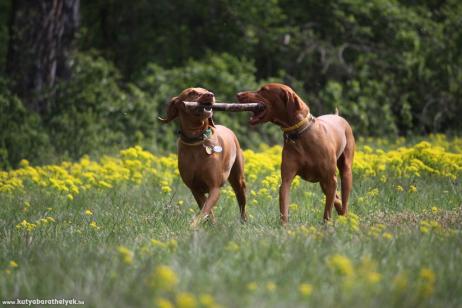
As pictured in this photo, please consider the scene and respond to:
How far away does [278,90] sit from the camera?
6395 mm

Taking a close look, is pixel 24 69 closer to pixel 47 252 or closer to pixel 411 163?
pixel 411 163

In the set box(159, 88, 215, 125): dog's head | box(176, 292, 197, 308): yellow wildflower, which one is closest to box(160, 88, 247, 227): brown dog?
box(159, 88, 215, 125): dog's head

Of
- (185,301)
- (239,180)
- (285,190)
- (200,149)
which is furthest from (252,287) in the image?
(239,180)

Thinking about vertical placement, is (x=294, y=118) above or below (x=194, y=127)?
above

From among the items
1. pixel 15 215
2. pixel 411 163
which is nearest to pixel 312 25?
pixel 411 163

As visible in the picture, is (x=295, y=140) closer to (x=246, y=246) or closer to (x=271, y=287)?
(x=246, y=246)

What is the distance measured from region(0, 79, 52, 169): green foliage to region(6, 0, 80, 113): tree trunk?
870mm

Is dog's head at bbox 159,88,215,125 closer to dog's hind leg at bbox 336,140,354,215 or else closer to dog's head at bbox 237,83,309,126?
dog's head at bbox 237,83,309,126

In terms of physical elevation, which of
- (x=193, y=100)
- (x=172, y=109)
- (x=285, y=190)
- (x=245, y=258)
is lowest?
(x=285, y=190)

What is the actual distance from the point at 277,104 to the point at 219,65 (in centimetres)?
899

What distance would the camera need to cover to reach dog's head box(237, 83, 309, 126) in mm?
6379

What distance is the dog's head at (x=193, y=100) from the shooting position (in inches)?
259

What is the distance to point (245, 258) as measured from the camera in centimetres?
451

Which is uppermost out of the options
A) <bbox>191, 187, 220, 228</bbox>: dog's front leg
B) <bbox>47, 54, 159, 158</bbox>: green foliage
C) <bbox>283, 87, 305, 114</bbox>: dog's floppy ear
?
<bbox>283, 87, 305, 114</bbox>: dog's floppy ear
